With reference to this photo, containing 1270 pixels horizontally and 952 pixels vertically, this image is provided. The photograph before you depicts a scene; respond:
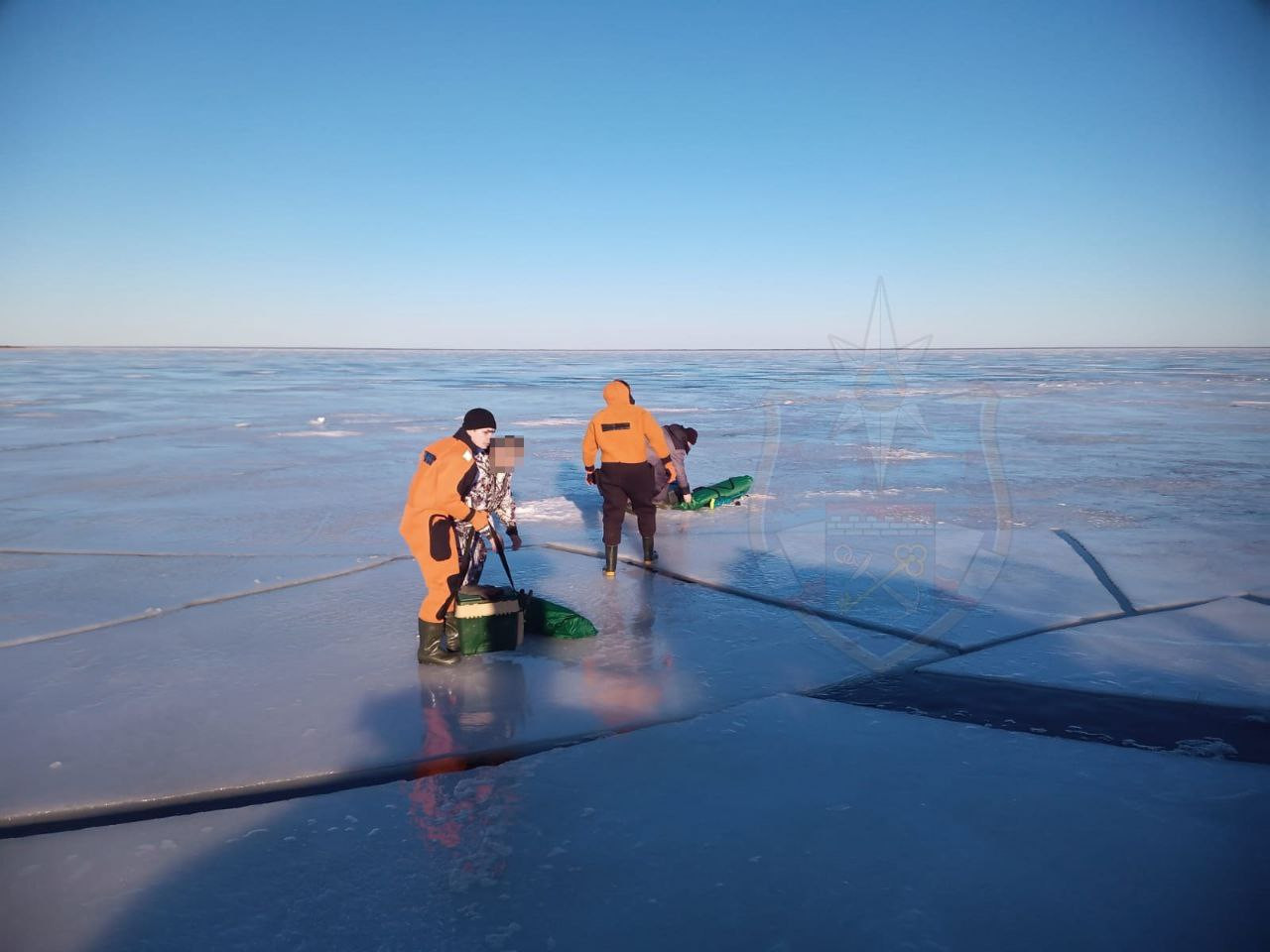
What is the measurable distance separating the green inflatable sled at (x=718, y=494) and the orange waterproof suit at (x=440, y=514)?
475 centimetres

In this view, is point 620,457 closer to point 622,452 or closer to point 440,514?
point 622,452

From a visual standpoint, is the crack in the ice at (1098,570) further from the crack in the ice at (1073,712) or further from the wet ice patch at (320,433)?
the wet ice patch at (320,433)

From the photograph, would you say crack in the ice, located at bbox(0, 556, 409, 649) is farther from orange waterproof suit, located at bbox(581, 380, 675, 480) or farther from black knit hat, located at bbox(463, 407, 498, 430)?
black knit hat, located at bbox(463, 407, 498, 430)

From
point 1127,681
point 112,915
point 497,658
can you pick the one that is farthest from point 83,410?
point 1127,681

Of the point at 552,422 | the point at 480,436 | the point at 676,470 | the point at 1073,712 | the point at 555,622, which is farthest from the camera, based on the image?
the point at 552,422

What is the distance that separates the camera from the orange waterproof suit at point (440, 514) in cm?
448

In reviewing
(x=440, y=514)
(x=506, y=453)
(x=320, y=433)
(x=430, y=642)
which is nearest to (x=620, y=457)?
(x=506, y=453)

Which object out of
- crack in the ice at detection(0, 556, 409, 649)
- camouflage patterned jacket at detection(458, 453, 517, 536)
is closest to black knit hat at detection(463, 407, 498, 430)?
camouflage patterned jacket at detection(458, 453, 517, 536)

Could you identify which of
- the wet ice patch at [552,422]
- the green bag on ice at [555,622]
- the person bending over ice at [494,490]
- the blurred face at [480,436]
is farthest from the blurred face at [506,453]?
the wet ice patch at [552,422]

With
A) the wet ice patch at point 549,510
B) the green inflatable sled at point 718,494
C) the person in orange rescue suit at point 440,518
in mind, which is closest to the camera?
the person in orange rescue suit at point 440,518

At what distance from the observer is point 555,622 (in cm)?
498

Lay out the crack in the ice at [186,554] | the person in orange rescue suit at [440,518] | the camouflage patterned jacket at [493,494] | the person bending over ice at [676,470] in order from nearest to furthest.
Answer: the person in orange rescue suit at [440,518] < the camouflage patterned jacket at [493,494] < the crack in the ice at [186,554] < the person bending over ice at [676,470]

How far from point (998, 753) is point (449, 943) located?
244cm

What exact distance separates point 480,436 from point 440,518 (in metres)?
0.55
